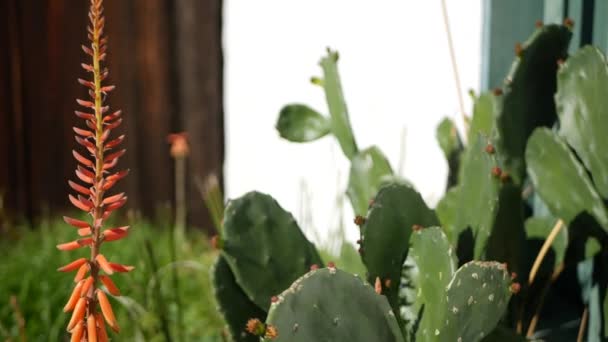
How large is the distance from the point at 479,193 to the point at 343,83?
2.62 ft

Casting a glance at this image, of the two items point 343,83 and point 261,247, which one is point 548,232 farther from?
point 343,83

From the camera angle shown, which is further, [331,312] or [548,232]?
[548,232]

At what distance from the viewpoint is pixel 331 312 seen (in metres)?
0.60

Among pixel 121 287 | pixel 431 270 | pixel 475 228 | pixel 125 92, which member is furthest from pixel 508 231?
pixel 125 92

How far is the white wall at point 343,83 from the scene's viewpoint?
4.29ft

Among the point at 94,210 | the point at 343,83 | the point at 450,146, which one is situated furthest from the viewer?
the point at 343,83

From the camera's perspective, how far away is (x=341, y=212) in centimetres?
154

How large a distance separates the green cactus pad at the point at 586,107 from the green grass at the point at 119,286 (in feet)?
2.17

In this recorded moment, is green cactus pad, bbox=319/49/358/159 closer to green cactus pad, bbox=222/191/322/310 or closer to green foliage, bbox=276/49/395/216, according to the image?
green foliage, bbox=276/49/395/216

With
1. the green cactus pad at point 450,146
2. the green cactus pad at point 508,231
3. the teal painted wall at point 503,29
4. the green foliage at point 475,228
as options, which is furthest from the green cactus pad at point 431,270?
the teal painted wall at point 503,29

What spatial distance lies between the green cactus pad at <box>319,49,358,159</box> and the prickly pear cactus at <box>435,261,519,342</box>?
32 centimetres

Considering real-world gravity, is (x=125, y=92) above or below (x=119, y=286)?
above

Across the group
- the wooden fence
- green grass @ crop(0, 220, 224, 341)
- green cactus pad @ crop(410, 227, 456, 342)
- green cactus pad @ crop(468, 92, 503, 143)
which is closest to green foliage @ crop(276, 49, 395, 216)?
green cactus pad @ crop(468, 92, 503, 143)

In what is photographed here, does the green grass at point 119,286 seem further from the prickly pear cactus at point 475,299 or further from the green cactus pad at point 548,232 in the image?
the prickly pear cactus at point 475,299
